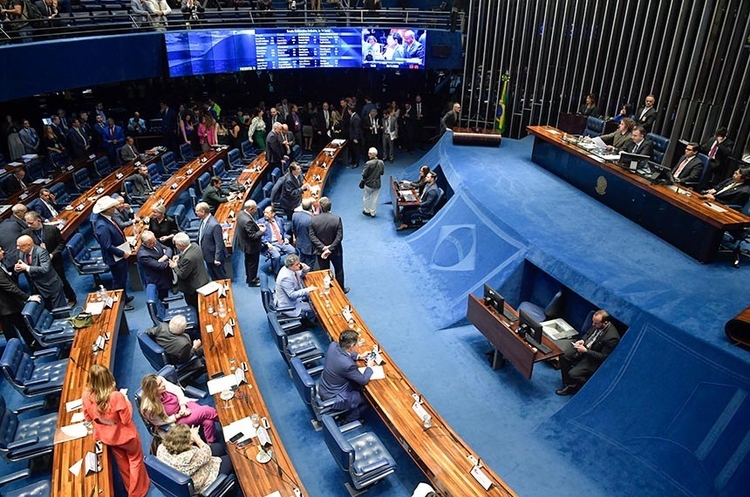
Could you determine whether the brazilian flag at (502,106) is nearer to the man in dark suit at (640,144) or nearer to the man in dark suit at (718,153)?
the man in dark suit at (718,153)

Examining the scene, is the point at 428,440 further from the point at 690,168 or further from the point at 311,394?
the point at 690,168

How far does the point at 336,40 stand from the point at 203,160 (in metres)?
5.78

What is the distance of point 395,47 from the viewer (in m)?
15.9

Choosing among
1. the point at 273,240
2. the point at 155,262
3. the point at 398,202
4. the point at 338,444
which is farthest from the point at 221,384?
the point at 398,202

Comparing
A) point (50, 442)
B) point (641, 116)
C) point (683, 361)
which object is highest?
point (641, 116)

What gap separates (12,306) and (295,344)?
4.04 metres

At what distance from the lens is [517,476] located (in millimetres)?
5941

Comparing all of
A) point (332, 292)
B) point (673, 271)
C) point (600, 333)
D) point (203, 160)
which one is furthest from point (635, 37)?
point (203, 160)

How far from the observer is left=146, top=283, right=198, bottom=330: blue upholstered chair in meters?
7.20

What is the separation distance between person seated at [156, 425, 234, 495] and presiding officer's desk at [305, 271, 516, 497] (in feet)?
5.74

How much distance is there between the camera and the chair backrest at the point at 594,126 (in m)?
12.4

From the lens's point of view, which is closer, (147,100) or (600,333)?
(600,333)

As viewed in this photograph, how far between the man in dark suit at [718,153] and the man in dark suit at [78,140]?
47.1 ft

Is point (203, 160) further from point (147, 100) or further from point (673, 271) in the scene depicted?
point (673, 271)
